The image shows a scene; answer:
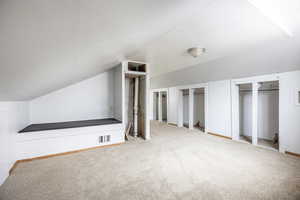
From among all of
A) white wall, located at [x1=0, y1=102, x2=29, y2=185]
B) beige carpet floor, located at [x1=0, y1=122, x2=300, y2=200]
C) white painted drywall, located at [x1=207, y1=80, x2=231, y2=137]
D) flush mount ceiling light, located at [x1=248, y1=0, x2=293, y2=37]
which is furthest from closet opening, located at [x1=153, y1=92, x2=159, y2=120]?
flush mount ceiling light, located at [x1=248, y1=0, x2=293, y2=37]

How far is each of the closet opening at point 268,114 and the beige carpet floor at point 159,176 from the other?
1114 millimetres

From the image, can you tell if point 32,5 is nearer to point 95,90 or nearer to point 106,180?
point 106,180

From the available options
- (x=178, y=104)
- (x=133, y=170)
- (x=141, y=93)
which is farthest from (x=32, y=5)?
(x=178, y=104)

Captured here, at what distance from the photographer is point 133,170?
2158mm

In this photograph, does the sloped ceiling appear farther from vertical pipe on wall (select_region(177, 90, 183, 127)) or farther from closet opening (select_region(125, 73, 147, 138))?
vertical pipe on wall (select_region(177, 90, 183, 127))

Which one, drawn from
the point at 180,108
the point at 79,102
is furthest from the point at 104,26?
the point at 180,108

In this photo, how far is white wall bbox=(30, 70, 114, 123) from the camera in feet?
11.2

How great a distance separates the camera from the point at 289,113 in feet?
9.24

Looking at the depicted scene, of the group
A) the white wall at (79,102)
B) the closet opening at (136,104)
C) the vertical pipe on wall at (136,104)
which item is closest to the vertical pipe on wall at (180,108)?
the closet opening at (136,104)

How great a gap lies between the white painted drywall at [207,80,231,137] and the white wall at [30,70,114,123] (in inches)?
139

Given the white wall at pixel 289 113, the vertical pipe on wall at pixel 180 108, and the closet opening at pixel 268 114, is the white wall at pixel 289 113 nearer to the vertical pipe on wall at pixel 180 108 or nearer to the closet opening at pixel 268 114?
the closet opening at pixel 268 114

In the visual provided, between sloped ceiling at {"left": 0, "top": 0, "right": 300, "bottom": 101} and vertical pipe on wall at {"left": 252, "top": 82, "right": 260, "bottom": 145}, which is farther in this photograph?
vertical pipe on wall at {"left": 252, "top": 82, "right": 260, "bottom": 145}

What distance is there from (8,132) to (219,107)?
5215mm

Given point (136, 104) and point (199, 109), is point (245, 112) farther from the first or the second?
point (136, 104)
